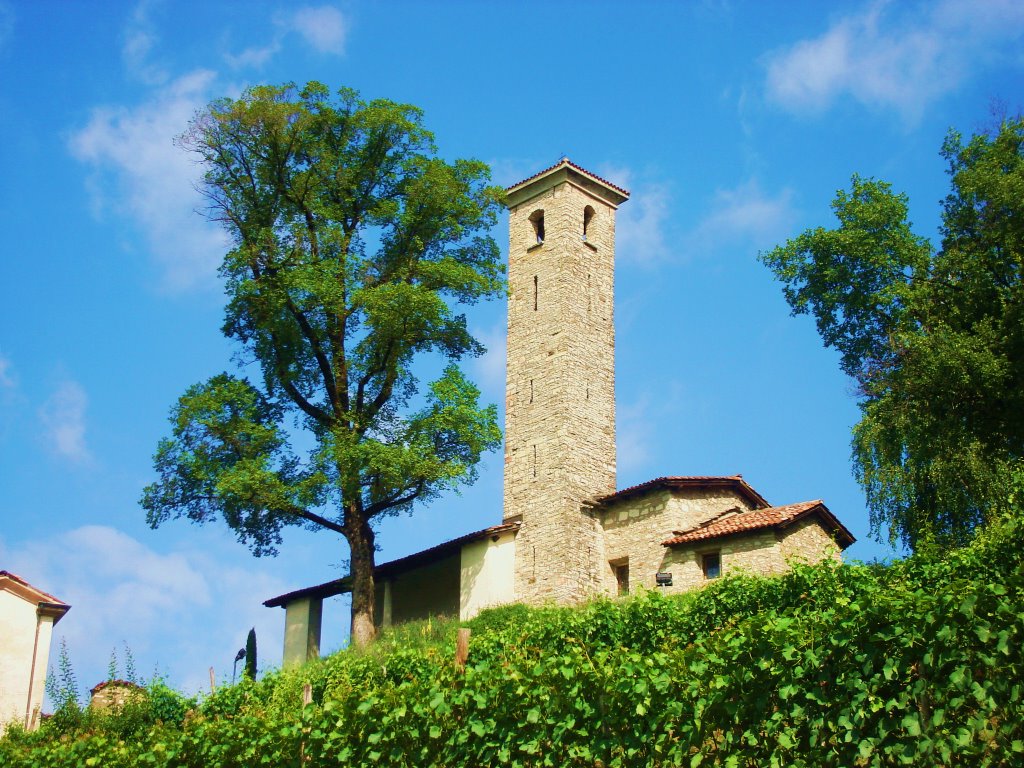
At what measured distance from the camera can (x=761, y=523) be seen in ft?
82.2

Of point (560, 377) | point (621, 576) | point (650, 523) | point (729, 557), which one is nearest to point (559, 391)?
point (560, 377)

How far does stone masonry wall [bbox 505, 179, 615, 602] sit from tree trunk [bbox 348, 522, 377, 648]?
12.5 ft

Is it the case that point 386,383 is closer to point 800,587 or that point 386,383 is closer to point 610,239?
point 610,239

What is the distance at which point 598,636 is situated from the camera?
1828 centimetres

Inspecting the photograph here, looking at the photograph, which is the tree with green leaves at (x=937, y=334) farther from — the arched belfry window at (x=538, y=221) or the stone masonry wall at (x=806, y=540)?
the arched belfry window at (x=538, y=221)

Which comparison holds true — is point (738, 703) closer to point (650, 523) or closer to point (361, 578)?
point (650, 523)

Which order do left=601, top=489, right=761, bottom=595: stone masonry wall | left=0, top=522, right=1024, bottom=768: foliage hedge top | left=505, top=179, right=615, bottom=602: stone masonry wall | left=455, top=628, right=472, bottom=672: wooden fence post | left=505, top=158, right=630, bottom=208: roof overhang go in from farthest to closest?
left=505, top=158, right=630, bottom=208: roof overhang, left=505, top=179, right=615, bottom=602: stone masonry wall, left=601, top=489, right=761, bottom=595: stone masonry wall, left=455, top=628, right=472, bottom=672: wooden fence post, left=0, top=522, right=1024, bottom=768: foliage hedge top

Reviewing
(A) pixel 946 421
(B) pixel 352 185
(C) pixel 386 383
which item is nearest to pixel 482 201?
(B) pixel 352 185

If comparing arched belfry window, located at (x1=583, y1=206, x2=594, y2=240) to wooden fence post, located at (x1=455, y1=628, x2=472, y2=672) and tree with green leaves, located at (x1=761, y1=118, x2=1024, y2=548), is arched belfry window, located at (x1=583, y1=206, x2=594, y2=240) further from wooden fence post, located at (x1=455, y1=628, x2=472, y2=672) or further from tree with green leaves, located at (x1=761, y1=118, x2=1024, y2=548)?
wooden fence post, located at (x1=455, y1=628, x2=472, y2=672)

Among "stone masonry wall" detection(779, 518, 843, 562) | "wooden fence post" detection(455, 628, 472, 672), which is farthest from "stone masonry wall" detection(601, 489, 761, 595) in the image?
"wooden fence post" detection(455, 628, 472, 672)

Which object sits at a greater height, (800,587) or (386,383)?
(386,383)

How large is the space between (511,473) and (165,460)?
8.94 meters

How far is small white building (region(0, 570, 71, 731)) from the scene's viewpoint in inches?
962

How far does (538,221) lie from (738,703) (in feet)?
79.4
